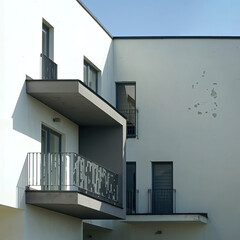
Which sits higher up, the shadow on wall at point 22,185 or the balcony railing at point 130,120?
the balcony railing at point 130,120

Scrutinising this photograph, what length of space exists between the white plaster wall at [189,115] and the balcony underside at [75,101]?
5560 mm

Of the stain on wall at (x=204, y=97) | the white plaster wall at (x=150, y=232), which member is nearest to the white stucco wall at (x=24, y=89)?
the white plaster wall at (x=150, y=232)

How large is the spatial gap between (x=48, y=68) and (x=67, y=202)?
3.93 metres

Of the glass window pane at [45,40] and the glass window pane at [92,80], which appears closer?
the glass window pane at [45,40]

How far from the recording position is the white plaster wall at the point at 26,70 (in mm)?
21484

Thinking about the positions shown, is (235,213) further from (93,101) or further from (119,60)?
(93,101)

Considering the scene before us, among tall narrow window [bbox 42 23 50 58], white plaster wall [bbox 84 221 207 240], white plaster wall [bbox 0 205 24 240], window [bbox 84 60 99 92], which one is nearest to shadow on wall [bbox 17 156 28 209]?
white plaster wall [bbox 0 205 24 240]

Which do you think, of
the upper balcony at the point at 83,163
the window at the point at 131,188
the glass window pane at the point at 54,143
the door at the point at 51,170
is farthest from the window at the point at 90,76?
the door at the point at 51,170

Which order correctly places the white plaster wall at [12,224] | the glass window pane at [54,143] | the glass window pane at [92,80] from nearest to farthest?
the white plaster wall at [12,224] < the glass window pane at [54,143] < the glass window pane at [92,80]

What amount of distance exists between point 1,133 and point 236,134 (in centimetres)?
1348

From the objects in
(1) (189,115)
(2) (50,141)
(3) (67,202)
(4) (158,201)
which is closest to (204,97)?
(1) (189,115)

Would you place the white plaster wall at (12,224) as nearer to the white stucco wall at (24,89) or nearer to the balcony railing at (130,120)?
the white stucco wall at (24,89)

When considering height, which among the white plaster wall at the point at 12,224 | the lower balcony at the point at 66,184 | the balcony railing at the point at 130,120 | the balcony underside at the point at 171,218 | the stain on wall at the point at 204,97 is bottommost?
the white plaster wall at the point at 12,224

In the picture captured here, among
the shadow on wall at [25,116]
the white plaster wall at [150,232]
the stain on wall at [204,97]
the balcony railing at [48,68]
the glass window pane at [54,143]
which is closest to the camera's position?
the shadow on wall at [25,116]
